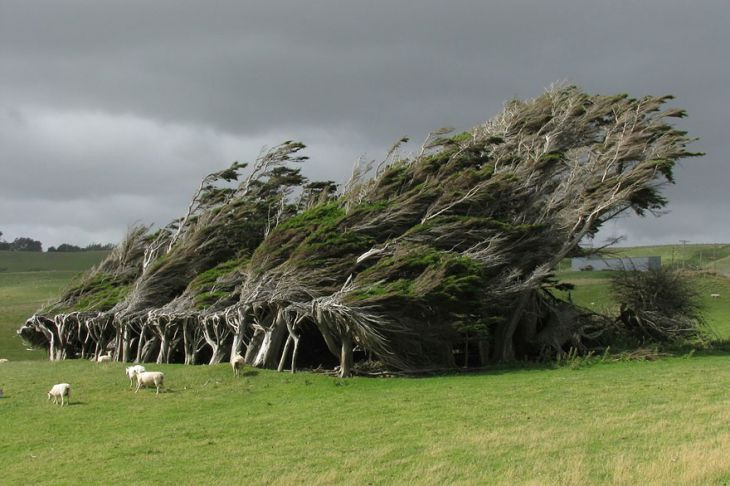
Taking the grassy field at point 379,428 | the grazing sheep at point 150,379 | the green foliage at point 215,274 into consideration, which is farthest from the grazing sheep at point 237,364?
the green foliage at point 215,274

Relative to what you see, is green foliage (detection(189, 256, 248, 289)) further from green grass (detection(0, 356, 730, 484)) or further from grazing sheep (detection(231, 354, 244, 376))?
green grass (detection(0, 356, 730, 484))

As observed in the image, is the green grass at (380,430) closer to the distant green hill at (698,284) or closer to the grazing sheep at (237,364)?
the grazing sheep at (237,364)

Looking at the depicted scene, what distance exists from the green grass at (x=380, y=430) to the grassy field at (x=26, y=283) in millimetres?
28038

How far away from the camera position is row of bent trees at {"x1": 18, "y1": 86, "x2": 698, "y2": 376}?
2644 centimetres

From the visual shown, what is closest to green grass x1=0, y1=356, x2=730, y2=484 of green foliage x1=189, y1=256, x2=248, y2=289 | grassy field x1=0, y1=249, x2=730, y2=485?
grassy field x1=0, y1=249, x2=730, y2=485

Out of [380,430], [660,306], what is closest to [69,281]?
[660,306]

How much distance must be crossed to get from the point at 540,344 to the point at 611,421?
16.3 m

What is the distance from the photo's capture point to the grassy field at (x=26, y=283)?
5138cm

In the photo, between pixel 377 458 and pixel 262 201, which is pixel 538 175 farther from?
pixel 377 458

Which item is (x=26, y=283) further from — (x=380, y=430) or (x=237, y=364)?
(x=380, y=430)

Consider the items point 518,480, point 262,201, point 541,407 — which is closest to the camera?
point 518,480

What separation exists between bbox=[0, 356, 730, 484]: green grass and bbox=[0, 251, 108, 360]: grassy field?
28.0m

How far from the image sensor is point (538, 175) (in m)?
32.5

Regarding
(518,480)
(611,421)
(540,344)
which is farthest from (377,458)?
(540,344)
